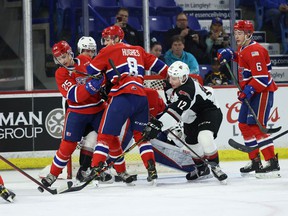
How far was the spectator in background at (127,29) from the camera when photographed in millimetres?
10008

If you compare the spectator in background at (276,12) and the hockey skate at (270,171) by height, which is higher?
the spectator in background at (276,12)

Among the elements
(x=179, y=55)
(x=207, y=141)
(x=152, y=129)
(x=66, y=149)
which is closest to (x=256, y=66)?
(x=207, y=141)

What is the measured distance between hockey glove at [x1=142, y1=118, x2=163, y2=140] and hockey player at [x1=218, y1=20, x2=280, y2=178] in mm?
968

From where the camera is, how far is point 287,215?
215 inches

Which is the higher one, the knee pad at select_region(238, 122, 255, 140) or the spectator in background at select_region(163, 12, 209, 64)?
the spectator in background at select_region(163, 12, 209, 64)

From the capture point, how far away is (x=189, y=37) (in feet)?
34.2

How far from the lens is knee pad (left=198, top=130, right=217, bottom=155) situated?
7.79 meters

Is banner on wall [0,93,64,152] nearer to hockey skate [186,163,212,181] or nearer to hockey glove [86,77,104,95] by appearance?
hockey skate [186,163,212,181]

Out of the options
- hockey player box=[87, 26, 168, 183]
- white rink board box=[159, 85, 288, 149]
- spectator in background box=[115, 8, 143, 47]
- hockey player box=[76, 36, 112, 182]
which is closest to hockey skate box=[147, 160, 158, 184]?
hockey player box=[87, 26, 168, 183]

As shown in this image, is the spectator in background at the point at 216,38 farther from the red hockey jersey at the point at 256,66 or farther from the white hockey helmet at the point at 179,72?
the white hockey helmet at the point at 179,72

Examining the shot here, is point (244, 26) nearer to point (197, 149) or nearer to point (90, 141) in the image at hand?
point (197, 149)

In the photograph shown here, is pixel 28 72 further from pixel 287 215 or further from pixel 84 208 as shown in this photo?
pixel 287 215

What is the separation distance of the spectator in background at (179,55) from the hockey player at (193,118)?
1.97 meters

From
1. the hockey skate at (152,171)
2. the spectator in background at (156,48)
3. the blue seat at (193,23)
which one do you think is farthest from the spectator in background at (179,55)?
the hockey skate at (152,171)
